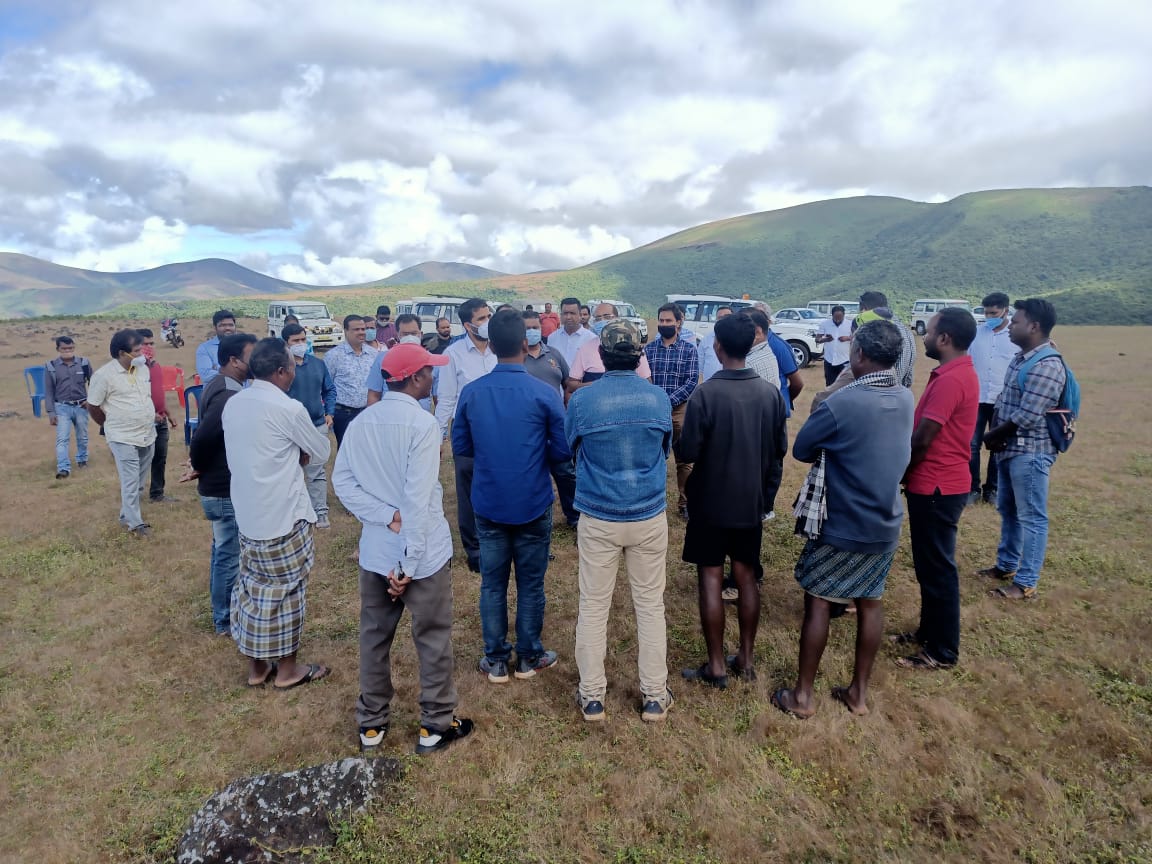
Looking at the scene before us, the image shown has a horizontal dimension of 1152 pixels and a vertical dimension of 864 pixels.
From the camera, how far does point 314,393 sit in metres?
5.68

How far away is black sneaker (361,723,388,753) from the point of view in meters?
2.92

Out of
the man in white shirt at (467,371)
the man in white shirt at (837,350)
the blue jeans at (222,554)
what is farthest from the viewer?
the man in white shirt at (837,350)

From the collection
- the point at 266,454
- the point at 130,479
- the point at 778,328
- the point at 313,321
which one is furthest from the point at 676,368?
the point at 313,321

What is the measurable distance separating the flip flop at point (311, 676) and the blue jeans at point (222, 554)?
32.3 inches

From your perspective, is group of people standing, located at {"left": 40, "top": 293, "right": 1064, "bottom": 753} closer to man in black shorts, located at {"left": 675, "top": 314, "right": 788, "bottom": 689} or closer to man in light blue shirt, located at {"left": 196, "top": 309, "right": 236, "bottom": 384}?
man in black shorts, located at {"left": 675, "top": 314, "right": 788, "bottom": 689}

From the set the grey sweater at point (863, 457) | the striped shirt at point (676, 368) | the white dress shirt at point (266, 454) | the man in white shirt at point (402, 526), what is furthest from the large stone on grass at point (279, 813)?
the striped shirt at point (676, 368)

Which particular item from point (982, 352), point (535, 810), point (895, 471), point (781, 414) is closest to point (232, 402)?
point (535, 810)

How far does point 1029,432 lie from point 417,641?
4190 mm

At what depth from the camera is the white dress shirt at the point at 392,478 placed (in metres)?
2.62

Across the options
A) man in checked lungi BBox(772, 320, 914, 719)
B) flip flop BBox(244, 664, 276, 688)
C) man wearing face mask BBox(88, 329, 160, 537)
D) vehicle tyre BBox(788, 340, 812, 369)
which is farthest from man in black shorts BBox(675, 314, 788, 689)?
vehicle tyre BBox(788, 340, 812, 369)

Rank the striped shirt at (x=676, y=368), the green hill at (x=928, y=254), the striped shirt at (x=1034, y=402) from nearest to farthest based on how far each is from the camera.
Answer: the striped shirt at (x=1034, y=402) → the striped shirt at (x=676, y=368) → the green hill at (x=928, y=254)

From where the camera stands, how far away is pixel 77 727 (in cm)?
318

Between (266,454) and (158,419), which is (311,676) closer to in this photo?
(266,454)

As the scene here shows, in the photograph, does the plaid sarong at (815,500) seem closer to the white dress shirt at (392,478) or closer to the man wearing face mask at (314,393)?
the white dress shirt at (392,478)
